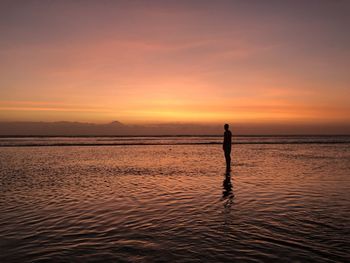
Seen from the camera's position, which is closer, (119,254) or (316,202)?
(119,254)

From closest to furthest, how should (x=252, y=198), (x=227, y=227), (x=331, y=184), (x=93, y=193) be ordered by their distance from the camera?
(x=227, y=227)
(x=252, y=198)
(x=93, y=193)
(x=331, y=184)

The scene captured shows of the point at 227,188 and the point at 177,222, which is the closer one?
the point at 177,222

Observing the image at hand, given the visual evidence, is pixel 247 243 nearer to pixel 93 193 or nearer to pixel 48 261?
pixel 48 261

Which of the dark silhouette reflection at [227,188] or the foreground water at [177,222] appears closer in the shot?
the foreground water at [177,222]

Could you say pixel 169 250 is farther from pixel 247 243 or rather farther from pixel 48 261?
pixel 48 261

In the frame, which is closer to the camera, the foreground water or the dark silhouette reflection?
the foreground water

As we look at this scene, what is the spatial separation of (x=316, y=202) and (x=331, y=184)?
3.90 meters

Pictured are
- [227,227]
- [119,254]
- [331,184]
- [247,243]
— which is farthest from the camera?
[331,184]

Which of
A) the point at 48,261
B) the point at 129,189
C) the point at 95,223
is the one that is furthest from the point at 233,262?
the point at 129,189

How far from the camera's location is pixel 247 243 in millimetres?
5664

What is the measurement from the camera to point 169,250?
534 cm

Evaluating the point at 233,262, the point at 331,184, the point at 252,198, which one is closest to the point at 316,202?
the point at 252,198

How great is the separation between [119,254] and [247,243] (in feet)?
8.09

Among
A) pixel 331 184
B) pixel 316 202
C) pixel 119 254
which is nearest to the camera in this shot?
pixel 119 254
